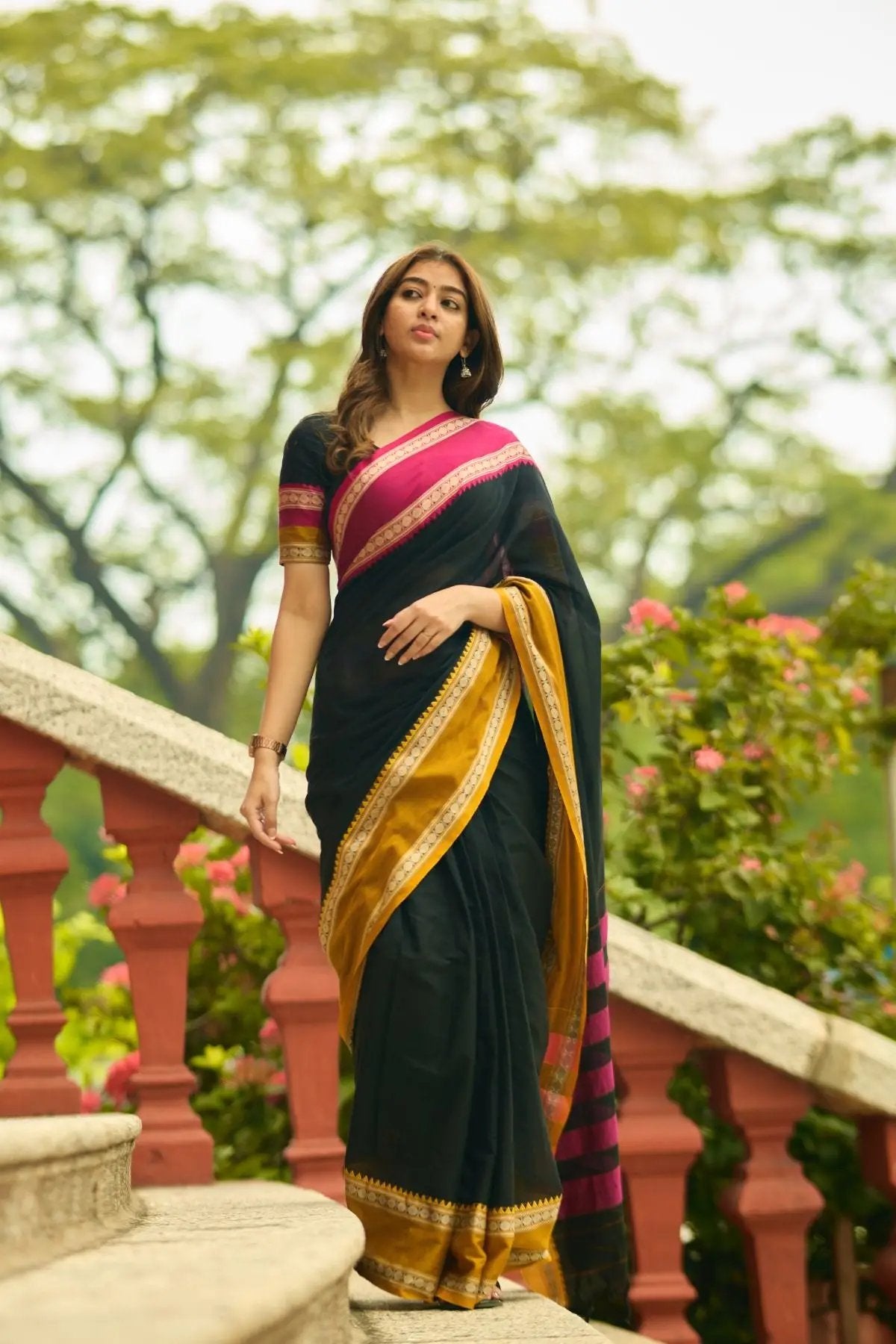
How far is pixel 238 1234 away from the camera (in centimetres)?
212

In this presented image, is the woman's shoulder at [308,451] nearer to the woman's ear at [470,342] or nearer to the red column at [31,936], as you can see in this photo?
the woman's ear at [470,342]

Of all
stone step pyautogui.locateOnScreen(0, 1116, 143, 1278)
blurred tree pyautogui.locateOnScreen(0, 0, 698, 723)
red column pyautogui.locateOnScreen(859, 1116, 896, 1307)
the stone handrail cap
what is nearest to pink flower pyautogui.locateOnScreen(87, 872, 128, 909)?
the stone handrail cap

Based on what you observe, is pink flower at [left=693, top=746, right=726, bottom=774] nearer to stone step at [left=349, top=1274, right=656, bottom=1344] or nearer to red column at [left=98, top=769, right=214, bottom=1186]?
red column at [left=98, top=769, right=214, bottom=1186]

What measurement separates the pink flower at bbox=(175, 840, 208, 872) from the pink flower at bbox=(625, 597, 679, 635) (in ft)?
3.67

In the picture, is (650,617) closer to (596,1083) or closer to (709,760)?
(709,760)

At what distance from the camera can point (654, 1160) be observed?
3072 millimetres

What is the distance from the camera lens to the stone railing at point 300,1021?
2.89m

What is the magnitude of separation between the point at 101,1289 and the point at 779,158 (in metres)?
19.8

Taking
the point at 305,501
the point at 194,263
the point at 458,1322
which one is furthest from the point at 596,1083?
the point at 194,263

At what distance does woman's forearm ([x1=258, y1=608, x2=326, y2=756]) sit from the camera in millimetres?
2799

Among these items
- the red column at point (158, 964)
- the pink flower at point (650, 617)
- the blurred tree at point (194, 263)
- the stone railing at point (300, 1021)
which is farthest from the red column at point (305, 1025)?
the blurred tree at point (194, 263)

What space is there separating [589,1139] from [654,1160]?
0.32 meters

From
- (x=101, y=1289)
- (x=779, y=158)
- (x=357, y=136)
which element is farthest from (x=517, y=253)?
(x=101, y=1289)

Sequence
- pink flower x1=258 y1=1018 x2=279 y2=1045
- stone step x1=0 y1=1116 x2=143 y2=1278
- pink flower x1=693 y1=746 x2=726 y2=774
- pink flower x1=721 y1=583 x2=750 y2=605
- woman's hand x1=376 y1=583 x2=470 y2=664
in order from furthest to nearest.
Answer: pink flower x1=721 y1=583 x2=750 y2=605, pink flower x1=693 y1=746 x2=726 y2=774, pink flower x1=258 y1=1018 x2=279 y2=1045, woman's hand x1=376 y1=583 x2=470 y2=664, stone step x1=0 y1=1116 x2=143 y2=1278
